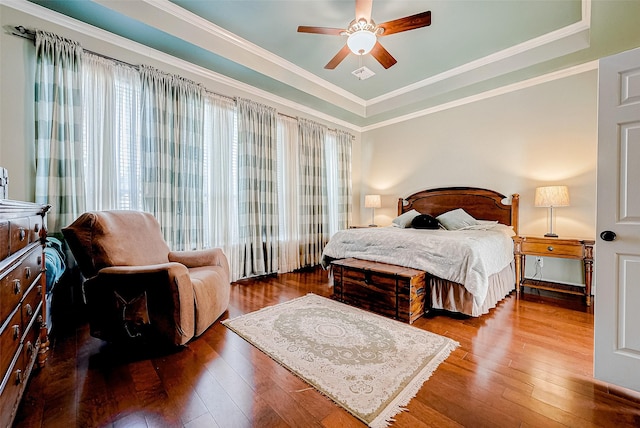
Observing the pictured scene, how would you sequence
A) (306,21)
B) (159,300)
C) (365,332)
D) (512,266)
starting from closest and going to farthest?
(159,300) < (365,332) < (306,21) < (512,266)

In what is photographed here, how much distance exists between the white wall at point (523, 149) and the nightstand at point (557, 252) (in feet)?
0.82

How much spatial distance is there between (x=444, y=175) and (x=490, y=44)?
1990 millimetres

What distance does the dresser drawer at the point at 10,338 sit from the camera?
3.40 ft

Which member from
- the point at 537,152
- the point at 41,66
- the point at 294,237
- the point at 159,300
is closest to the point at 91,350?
the point at 159,300

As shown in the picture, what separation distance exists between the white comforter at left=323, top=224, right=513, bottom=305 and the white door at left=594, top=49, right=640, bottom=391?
0.89 metres

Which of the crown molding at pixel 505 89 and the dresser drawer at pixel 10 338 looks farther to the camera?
the crown molding at pixel 505 89

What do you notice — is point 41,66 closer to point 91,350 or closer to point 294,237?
point 91,350

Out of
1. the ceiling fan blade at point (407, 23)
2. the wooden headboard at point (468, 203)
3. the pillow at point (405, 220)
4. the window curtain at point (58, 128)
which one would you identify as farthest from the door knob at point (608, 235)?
the window curtain at point (58, 128)

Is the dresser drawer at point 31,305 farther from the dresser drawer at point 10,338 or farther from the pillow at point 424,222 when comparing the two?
the pillow at point 424,222

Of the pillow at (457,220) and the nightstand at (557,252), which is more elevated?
the pillow at (457,220)

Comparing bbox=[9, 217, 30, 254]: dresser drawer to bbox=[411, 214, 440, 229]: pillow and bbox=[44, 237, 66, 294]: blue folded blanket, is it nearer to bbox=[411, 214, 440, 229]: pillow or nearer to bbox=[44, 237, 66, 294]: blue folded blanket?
bbox=[44, 237, 66, 294]: blue folded blanket

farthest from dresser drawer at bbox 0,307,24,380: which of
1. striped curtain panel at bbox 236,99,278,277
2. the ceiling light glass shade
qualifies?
the ceiling light glass shade

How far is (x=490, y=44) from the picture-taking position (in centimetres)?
333

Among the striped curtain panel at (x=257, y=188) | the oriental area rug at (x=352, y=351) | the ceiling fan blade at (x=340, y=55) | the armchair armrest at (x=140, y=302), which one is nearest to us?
the oriental area rug at (x=352, y=351)
